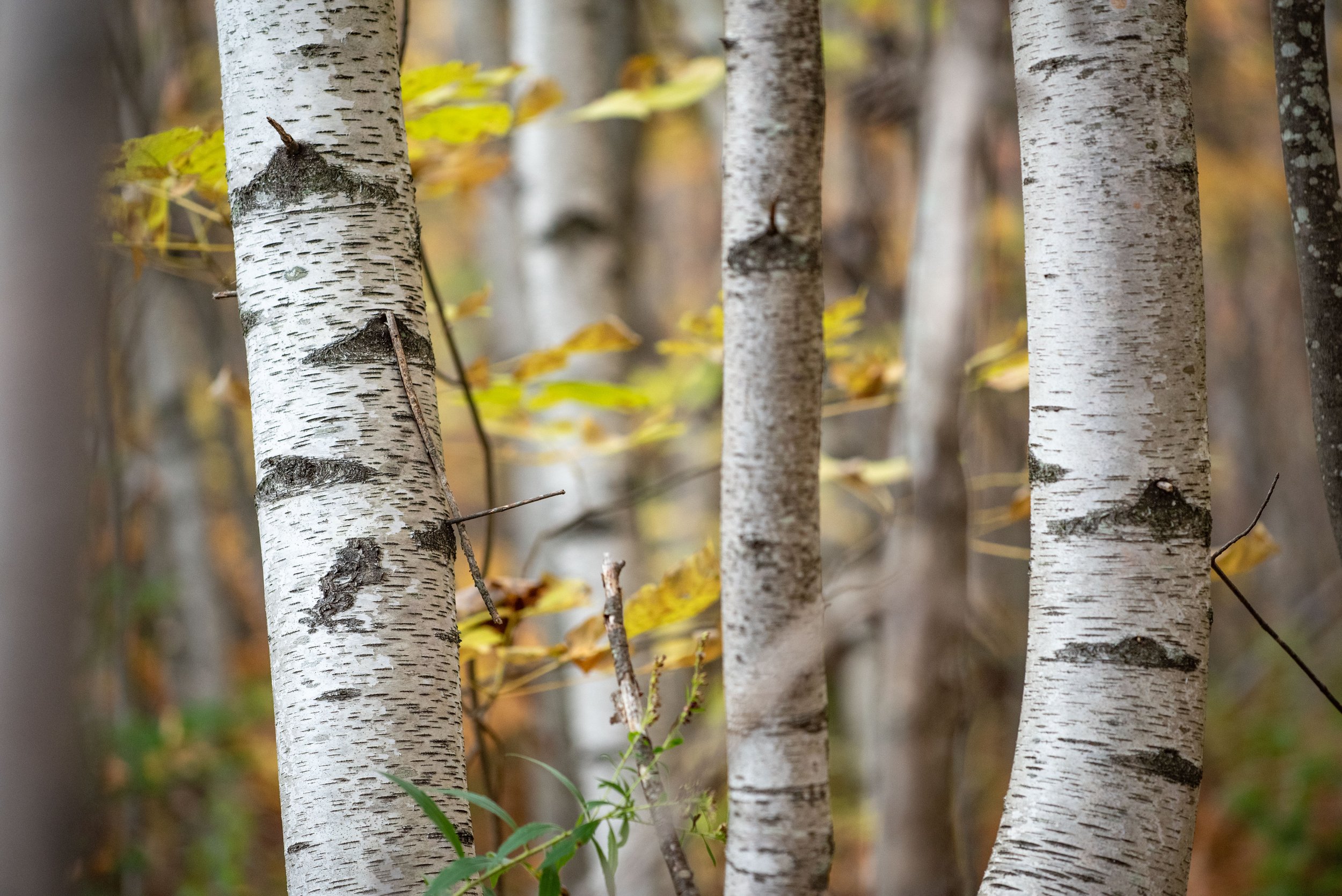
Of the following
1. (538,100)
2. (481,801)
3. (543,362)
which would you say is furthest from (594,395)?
(481,801)

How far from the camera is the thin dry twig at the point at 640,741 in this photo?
2.77ft

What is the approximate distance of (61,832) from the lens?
81cm

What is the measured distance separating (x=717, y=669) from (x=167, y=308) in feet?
12.6

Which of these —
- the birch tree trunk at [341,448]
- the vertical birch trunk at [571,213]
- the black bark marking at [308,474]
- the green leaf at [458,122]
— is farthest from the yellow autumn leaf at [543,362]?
the vertical birch trunk at [571,213]

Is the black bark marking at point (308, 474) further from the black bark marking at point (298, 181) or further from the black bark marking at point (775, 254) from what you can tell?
the black bark marking at point (775, 254)

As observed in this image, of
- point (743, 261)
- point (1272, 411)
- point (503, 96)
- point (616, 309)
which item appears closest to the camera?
point (743, 261)

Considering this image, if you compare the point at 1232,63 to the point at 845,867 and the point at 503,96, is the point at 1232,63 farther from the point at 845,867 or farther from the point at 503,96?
the point at 845,867

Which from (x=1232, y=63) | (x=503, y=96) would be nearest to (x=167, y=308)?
(x=503, y=96)

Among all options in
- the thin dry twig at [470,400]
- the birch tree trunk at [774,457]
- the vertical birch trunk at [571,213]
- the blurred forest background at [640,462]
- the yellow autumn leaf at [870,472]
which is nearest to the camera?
the birch tree trunk at [774,457]

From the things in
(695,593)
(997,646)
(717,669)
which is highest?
(695,593)

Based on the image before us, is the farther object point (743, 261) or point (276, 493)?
point (743, 261)

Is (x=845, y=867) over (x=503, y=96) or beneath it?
beneath

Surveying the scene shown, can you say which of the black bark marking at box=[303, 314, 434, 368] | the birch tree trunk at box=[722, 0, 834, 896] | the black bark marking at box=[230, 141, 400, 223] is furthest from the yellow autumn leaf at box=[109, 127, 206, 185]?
the birch tree trunk at box=[722, 0, 834, 896]

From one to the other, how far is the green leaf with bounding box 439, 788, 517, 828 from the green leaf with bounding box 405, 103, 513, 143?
0.90m
